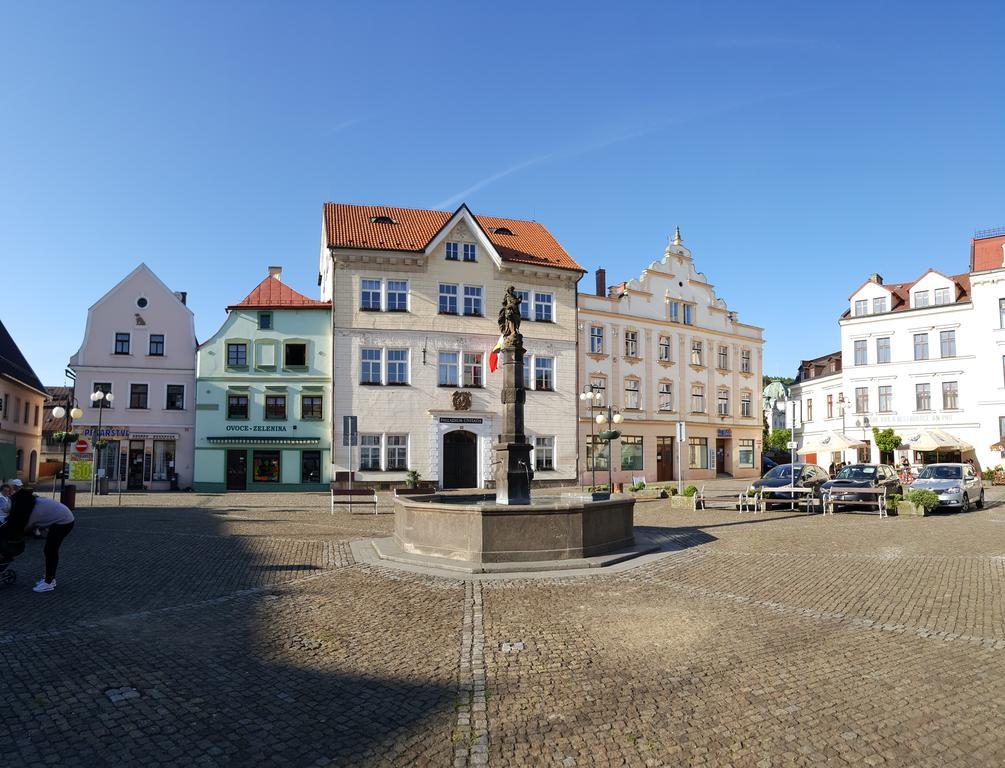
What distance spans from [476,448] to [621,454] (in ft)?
31.9

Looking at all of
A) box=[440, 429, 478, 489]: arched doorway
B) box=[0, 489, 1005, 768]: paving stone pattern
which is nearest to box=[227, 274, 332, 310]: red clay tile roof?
box=[440, 429, 478, 489]: arched doorway

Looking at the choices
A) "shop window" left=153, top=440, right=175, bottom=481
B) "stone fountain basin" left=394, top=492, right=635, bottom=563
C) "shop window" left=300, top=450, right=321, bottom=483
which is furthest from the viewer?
"shop window" left=300, top=450, right=321, bottom=483

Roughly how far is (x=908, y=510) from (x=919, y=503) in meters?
0.42

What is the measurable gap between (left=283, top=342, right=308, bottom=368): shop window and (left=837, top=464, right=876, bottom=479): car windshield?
82.9 feet

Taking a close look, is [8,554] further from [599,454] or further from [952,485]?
[599,454]

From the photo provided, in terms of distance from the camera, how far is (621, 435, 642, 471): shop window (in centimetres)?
4212

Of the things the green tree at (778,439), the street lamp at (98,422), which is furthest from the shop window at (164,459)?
the green tree at (778,439)

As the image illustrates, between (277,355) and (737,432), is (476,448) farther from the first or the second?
(737,432)

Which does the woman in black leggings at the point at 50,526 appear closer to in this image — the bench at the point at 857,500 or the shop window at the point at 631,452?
the bench at the point at 857,500

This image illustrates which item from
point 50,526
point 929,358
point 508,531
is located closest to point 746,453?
point 929,358

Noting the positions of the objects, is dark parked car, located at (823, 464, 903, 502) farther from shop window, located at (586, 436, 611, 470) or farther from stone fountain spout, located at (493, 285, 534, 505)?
shop window, located at (586, 436, 611, 470)

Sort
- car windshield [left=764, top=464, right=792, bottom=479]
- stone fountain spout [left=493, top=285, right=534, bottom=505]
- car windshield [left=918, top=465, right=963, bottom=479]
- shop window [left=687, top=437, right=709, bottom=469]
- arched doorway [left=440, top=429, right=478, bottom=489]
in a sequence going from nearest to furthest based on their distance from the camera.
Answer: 1. stone fountain spout [left=493, top=285, right=534, bottom=505]
2. car windshield [left=918, top=465, right=963, bottom=479]
3. car windshield [left=764, top=464, right=792, bottom=479]
4. arched doorway [left=440, top=429, right=478, bottom=489]
5. shop window [left=687, top=437, right=709, bottom=469]

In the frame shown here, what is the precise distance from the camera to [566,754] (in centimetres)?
486

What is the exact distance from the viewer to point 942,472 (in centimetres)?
2542
